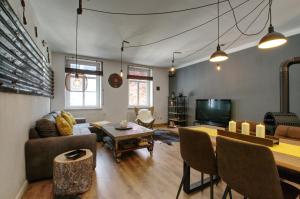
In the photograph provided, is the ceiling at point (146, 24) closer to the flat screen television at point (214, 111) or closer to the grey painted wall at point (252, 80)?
the grey painted wall at point (252, 80)

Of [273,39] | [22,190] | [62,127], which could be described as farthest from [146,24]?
[22,190]

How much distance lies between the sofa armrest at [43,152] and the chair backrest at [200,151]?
175 centimetres

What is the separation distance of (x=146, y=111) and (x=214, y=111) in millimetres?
2444

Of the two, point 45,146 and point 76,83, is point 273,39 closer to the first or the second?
point 45,146

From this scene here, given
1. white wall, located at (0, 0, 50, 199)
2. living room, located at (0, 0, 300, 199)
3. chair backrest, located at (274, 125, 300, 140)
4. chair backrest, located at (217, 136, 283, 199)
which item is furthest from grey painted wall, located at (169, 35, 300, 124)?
white wall, located at (0, 0, 50, 199)

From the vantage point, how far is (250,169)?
102 centimetres

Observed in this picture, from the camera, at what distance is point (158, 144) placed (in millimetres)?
4004

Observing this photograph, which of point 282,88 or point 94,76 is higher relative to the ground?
point 94,76

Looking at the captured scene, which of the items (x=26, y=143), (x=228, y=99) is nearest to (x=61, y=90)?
(x=26, y=143)

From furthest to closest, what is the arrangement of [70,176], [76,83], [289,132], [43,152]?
[76,83] → [43,152] → [289,132] → [70,176]

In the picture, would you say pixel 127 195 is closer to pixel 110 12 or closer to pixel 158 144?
pixel 158 144

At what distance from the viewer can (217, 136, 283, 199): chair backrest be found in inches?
36.9

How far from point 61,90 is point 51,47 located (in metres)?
1.32

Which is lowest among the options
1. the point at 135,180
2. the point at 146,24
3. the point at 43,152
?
the point at 135,180
